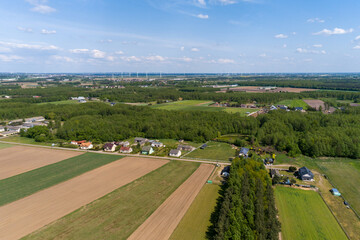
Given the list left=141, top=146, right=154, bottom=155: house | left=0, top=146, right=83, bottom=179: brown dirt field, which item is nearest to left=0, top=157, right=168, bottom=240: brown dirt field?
left=141, top=146, right=154, bottom=155: house

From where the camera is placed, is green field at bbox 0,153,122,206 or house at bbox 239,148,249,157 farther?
house at bbox 239,148,249,157

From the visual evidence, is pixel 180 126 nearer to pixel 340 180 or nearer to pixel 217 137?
pixel 217 137

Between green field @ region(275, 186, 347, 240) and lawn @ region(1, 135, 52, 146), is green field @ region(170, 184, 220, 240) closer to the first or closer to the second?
green field @ region(275, 186, 347, 240)

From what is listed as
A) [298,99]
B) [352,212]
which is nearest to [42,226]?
[352,212]

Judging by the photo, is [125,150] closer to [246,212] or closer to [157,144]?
[157,144]

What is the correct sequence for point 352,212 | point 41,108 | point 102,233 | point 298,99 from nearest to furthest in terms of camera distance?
point 102,233
point 352,212
point 41,108
point 298,99
